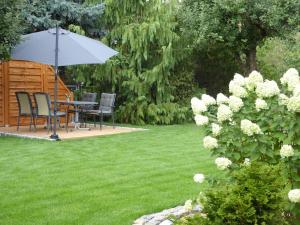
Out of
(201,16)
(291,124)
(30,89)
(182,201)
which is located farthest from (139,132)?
(291,124)

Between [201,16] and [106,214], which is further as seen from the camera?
[201,16]

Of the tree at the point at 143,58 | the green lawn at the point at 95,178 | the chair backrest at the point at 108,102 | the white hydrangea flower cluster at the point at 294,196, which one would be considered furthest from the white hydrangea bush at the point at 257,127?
the tree at the point at 143,58

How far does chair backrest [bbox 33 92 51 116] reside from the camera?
10.5 m

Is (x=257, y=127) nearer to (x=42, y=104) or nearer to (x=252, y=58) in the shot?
(x=42, y=104)

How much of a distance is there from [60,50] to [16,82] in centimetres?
268

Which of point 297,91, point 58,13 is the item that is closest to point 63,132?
point 58,13

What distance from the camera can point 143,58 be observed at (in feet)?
45.5

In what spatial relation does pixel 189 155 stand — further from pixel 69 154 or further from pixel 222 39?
pixel 222 39

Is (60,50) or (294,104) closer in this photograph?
(294,104)

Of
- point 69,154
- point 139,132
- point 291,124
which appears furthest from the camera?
point 139,132

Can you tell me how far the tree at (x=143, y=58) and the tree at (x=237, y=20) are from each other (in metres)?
0.67

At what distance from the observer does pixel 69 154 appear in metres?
8.10

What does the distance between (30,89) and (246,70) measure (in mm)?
6984

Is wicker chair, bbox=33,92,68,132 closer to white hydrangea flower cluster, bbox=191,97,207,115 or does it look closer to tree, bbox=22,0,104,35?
tree, bbox=22,0,104,35
